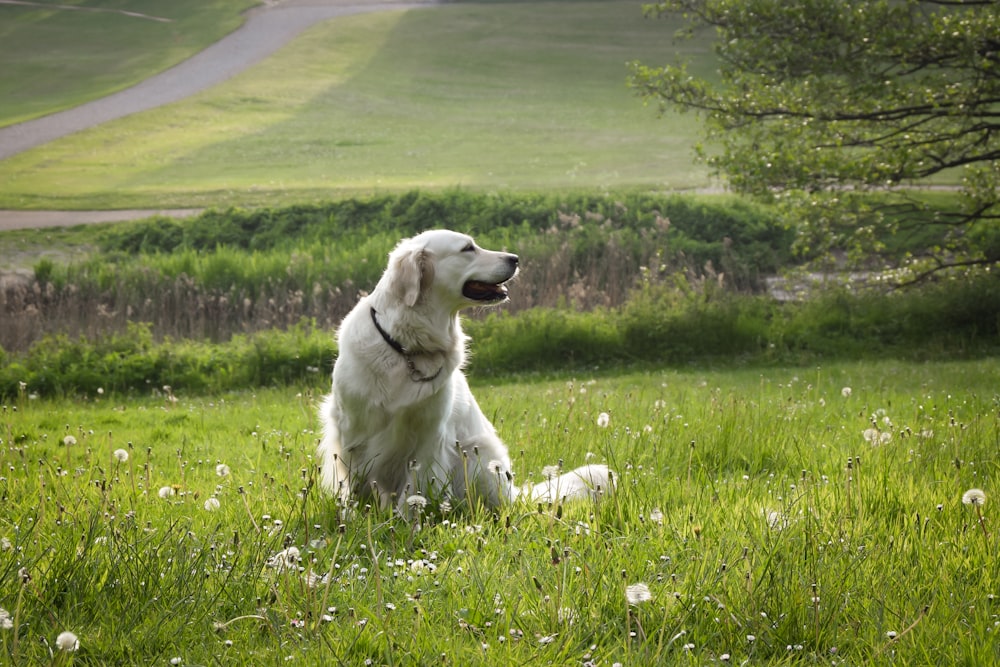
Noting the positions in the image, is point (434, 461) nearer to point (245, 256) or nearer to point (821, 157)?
point (821, 157)

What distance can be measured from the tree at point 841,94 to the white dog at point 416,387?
9383 millimetres

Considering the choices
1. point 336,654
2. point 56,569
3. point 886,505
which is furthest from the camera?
point 886,505

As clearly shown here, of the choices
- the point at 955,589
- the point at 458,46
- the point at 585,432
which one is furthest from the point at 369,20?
the point at 955,589

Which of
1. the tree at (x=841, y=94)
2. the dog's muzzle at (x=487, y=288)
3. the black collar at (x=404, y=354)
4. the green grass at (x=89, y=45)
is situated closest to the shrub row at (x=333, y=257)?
the tree at (x=841, y=94)

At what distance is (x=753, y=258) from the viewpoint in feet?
64.0

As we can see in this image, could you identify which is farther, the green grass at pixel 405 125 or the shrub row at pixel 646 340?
the green grass at pixel 405 125

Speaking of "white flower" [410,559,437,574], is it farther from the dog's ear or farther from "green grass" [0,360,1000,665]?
the dog's ear

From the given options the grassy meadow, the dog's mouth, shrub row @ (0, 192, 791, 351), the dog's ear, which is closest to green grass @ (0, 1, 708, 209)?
the grassy meadow

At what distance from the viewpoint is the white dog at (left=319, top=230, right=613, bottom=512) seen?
16.8ft

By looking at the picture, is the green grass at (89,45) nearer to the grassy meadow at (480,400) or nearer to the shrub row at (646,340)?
the grassy meadow at (480,400)

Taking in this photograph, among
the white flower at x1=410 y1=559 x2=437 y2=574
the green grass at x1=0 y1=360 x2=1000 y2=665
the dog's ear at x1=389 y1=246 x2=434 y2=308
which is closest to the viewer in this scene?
the green grass at x1=0 y1=360 x2=1000 y2=665

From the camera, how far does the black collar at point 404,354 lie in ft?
16.9

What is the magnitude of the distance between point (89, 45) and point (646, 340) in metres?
19.8

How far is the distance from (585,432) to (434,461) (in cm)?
149
